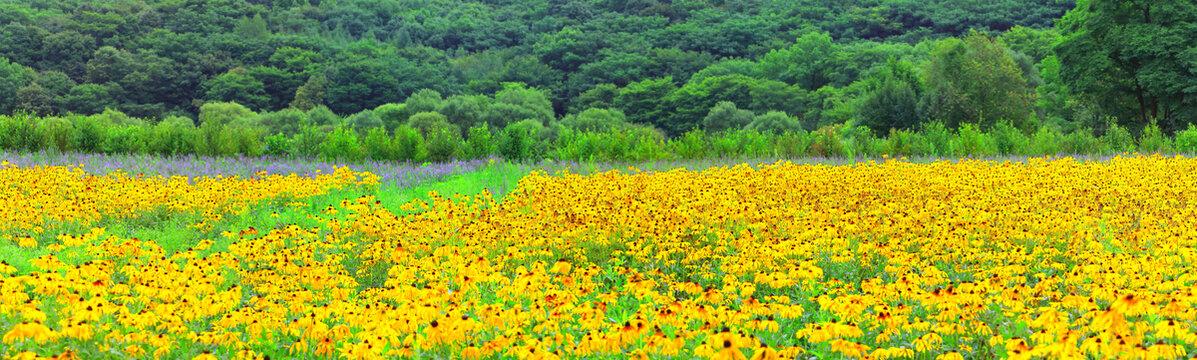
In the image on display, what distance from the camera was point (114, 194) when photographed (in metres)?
8.86

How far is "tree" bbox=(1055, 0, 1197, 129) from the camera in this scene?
29.8 meters

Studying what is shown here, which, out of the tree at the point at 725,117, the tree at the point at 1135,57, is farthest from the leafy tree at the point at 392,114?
the tree at the point at 1135,57

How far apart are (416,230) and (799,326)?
11.0 ft

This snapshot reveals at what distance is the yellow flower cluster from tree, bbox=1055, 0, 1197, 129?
29.8 m

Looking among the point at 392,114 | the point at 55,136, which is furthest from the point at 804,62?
the point at 55,136

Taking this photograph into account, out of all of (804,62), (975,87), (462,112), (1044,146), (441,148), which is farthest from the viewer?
(804,62)

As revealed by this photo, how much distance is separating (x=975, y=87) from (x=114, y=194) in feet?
124

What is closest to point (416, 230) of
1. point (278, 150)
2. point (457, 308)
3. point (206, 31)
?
point (457, 308)

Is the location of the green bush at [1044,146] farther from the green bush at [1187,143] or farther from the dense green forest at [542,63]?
the dense green forest at [542,63]

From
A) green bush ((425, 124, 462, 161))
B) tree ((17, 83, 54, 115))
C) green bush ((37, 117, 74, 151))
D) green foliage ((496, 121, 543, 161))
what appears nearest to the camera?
green bush ((37, 117, 74, 151))

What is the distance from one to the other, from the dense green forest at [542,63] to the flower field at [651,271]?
104 feet

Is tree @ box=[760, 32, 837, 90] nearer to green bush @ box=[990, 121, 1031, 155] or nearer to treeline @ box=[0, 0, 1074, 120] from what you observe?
treeline @ box=[0, 0, 1074, 120]

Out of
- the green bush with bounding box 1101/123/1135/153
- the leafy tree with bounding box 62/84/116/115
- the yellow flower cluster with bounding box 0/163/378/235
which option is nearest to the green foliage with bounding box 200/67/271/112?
the leafy tree with bounding box 62/84/116/115

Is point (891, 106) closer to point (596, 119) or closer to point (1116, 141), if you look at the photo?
point (1116, 141)
